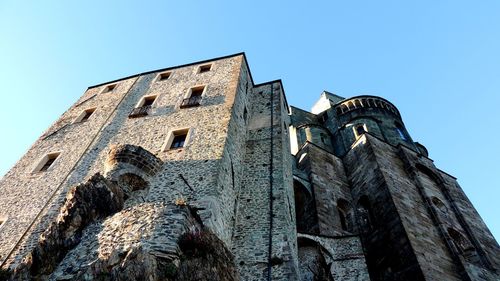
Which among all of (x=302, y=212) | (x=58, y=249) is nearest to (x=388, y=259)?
(x=302, y=212)

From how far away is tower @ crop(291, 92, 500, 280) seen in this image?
50.2 ft

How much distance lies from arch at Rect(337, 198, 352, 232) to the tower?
0.18 ft

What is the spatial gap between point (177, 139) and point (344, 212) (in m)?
10.1

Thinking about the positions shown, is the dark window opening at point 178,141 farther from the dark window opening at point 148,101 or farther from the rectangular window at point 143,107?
the dark window opening at point 148,101

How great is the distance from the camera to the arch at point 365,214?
18.1m

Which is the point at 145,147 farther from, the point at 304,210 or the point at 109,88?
the point at 109,88

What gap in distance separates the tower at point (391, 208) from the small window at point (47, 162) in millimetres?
11025

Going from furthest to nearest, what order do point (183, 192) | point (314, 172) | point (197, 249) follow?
point (314, 172) < point (183, 192) < point (197, 249)

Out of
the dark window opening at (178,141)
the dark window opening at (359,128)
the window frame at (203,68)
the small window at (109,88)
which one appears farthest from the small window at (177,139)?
the dark window opening at (359,128)

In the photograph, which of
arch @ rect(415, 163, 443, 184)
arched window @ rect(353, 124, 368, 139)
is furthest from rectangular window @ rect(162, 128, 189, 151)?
arched window @ rect(353, 124, 368, 139)

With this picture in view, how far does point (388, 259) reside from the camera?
15703 millimetres

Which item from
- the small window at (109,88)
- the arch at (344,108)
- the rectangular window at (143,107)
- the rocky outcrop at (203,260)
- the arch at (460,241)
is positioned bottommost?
the rocky outcrop at (203,260)

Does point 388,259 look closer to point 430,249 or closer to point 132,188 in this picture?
point 430,249

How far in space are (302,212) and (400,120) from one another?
14.5 m
